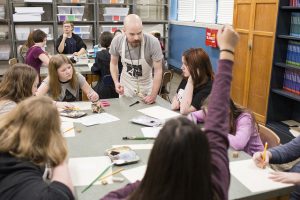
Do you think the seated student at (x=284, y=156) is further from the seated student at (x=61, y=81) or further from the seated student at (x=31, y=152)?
the seated student at (x=61, y=81)

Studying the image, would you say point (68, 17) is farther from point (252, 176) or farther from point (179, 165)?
point (179, 165)

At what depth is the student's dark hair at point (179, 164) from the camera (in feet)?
2.57

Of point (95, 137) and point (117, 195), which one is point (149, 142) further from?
point (117, 195)

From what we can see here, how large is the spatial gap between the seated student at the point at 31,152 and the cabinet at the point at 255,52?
3.57m

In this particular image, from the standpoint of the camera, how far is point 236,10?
15.9 feet

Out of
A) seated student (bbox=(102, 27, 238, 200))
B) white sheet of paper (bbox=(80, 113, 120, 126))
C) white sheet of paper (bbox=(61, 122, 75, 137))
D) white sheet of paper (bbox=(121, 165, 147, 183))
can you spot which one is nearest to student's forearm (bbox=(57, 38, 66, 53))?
white sheet of paper (bbox=(80, 113, 120, 126))

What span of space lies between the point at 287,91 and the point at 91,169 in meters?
3.30

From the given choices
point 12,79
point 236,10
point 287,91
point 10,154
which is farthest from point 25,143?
point 236,10

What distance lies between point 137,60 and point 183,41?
461cm

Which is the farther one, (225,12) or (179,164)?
(225,12)

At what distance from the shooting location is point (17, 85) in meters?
2.16

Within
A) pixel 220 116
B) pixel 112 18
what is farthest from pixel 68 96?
pixel 112 18

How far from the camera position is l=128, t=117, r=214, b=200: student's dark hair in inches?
30.9

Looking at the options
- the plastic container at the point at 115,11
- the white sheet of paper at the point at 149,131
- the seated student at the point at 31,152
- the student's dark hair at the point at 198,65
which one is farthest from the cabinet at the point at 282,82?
the plastic container at the point at 115,11
